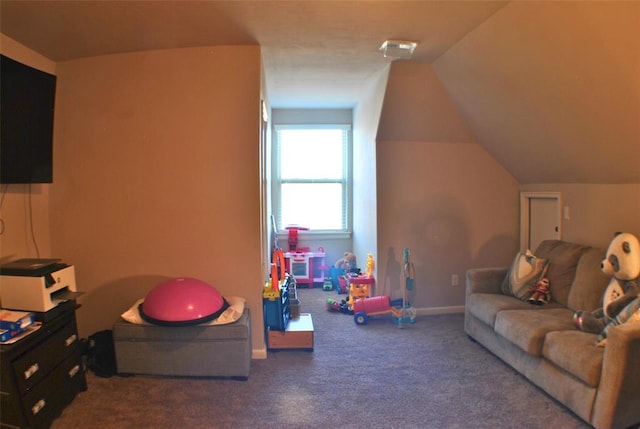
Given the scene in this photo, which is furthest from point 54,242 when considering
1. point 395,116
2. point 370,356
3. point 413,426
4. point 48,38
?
point 395,116

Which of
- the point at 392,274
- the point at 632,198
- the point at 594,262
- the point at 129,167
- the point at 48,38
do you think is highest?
the point at 48,38

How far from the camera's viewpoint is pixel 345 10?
2.47 meters

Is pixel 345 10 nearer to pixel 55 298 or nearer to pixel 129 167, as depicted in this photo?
pixel 129 167

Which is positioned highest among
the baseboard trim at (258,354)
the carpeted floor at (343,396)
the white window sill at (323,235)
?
the white window sill at (323,235)

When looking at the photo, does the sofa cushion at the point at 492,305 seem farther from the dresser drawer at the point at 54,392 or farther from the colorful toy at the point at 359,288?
the dresser drawer at the point at 54,392

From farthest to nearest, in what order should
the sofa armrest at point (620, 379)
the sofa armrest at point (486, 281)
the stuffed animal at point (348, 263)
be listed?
the stuffed animal at point (348, 263) → the sofa armrest at point (486, 281) → the sofa armrest at point (620, 379)

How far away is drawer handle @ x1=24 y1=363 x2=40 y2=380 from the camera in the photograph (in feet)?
7.06

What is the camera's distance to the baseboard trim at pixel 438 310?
4.25 metres

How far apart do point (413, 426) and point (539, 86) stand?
8.07ft

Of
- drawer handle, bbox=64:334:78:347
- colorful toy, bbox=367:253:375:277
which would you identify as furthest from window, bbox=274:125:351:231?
drawer handle, bbox=64:334:78:347

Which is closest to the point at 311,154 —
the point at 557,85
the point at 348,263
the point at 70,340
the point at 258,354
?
the point at 348,263

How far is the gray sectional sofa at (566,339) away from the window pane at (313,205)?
8.11 feet

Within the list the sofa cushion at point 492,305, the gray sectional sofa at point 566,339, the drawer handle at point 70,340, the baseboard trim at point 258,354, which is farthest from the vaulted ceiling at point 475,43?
the baseboard trim at point 258,354

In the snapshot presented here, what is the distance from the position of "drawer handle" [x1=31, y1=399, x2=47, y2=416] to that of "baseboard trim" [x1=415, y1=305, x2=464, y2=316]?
3255 mm
